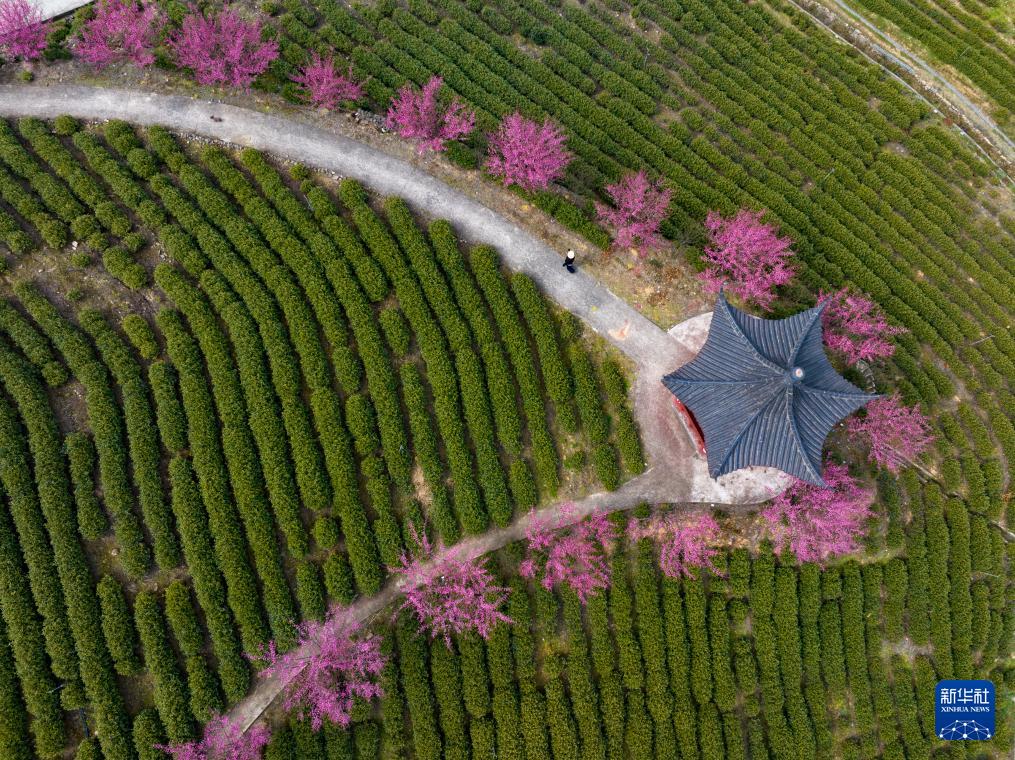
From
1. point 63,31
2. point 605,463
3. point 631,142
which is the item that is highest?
point 63,31

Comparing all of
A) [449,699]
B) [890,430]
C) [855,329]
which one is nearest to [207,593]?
[449,699]

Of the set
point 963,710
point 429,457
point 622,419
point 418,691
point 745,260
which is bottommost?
point 963,710

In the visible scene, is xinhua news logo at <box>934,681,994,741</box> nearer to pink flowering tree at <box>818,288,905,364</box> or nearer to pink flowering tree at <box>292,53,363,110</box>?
pink flowering tree at <box>818,288,905,364</box>

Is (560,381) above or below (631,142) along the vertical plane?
below

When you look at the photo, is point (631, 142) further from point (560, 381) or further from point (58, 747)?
point (58, 747)

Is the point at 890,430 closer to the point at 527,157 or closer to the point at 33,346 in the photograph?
the point at 527,157

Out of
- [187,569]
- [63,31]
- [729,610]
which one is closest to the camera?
[187,569]

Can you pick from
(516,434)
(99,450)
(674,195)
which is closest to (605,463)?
(516,434)

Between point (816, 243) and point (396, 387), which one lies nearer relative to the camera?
point (396, 387)
